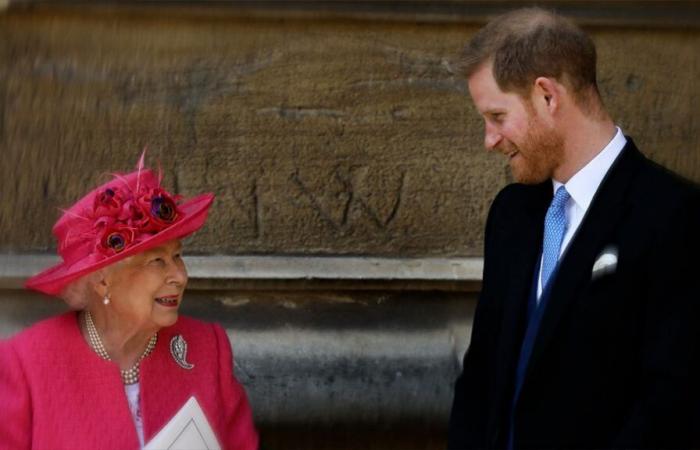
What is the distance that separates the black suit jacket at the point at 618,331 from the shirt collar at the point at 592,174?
0.03 meters

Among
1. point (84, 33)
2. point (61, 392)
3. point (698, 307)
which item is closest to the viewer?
point (698, 307)

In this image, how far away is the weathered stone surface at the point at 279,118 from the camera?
4.48 meters

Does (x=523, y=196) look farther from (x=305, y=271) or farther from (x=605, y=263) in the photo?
(x=305, y=271)

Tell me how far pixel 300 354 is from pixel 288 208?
20.0 inches

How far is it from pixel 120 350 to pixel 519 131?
118 cm

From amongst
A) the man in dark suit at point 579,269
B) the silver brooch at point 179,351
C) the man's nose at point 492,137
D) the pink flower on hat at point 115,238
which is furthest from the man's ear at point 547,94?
the silver brooch at point 179,351

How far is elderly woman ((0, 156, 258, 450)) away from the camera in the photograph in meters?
3.25

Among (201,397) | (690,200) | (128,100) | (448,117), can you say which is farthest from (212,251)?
(690,200)

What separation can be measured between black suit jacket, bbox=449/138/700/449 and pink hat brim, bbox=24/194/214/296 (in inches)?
32.4

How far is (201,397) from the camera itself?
342cm

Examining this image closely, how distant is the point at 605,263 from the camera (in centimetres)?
287

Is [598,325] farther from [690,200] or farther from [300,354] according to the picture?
[300,354]

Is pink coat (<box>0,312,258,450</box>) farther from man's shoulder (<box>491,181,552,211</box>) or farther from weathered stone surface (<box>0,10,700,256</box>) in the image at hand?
weathered stone surface (<box>0,10,700,256</box>)

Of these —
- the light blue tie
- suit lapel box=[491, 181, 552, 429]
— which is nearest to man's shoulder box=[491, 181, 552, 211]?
suit lapel box=[491, 181, 552, 429]
